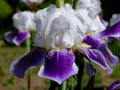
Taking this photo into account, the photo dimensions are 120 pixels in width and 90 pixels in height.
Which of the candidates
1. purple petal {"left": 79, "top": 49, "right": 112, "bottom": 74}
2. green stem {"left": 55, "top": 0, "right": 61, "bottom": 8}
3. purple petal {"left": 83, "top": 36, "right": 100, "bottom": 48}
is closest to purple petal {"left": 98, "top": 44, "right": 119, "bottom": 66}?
purple petal {"left": 83, "top": 36, "right": 100, "bottom": 48}

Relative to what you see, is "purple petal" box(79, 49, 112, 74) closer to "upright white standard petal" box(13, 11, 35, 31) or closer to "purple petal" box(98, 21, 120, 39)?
"purple petal" box(98, 21, 120, 39)

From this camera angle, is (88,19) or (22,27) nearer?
(88,19)

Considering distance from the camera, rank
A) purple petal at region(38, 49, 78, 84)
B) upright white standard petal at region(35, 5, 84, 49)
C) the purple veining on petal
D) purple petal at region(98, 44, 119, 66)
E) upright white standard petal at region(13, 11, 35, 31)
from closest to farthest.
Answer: purple petal at region(38, 49, 78, 84) → upright white standard petal at region(35, 5, 84, 49) → purple petal at region(98, 44, 119, 66) → the purple veining on petal → upright white standard petal at region(13, 11, 35, 31)

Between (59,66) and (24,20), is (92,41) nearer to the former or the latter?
(59,66)

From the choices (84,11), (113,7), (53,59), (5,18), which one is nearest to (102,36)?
(84,11)

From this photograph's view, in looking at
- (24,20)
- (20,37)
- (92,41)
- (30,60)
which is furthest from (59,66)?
(24,20)
